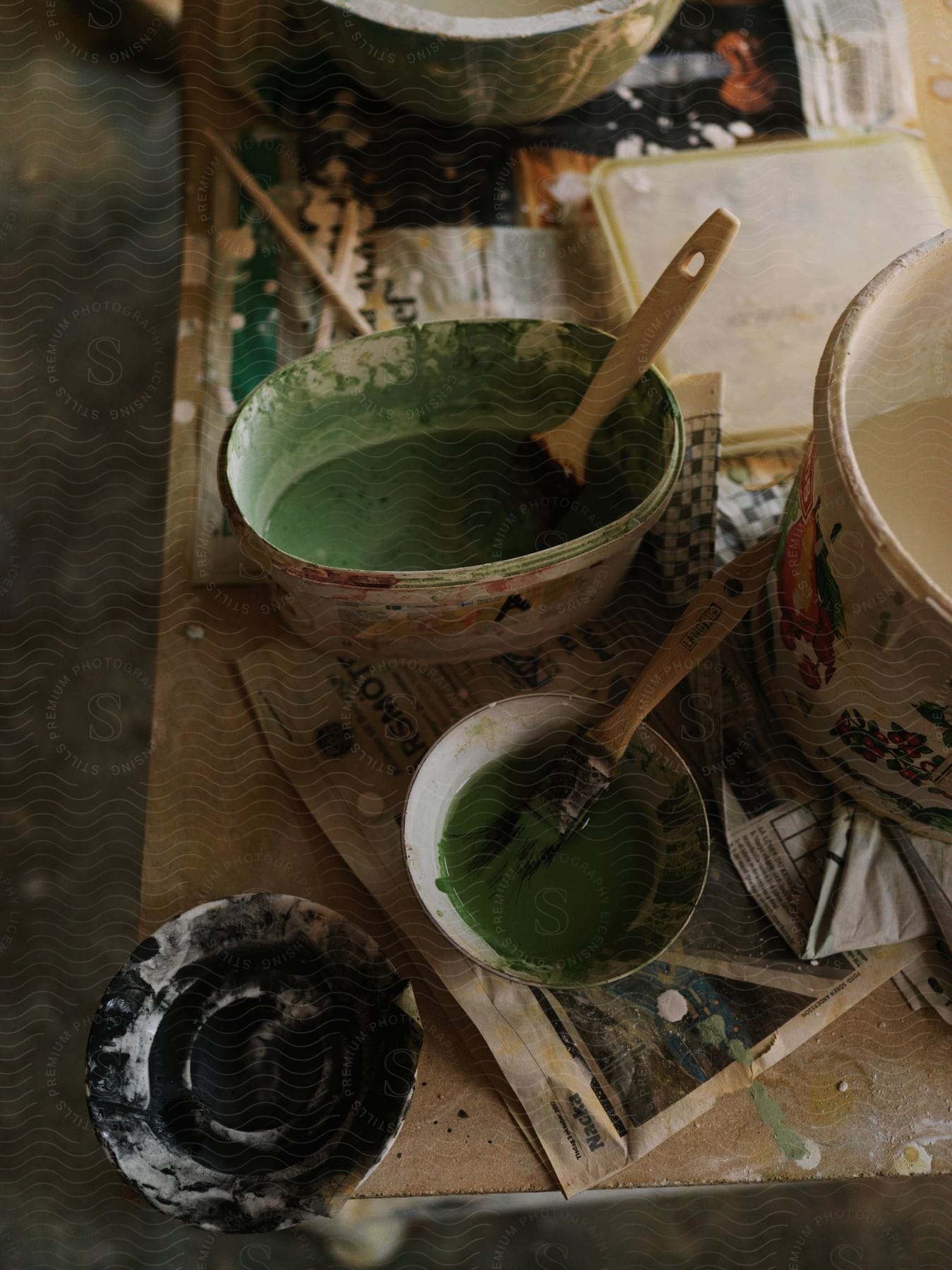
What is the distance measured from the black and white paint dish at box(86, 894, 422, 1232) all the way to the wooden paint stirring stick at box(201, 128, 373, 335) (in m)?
0.41

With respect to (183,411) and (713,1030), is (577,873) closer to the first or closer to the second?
(713,1030)

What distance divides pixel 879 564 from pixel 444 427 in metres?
0.31

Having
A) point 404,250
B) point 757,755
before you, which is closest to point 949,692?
point 757,755

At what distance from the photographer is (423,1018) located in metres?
0.48

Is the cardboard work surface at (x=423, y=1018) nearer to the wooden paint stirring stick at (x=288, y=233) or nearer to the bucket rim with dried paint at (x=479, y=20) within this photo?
the wooden paint stirring stick at (x=288, y=233)

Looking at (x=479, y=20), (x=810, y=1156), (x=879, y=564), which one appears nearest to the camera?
(x=879, y=564)

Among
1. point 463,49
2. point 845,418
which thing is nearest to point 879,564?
point 845,418

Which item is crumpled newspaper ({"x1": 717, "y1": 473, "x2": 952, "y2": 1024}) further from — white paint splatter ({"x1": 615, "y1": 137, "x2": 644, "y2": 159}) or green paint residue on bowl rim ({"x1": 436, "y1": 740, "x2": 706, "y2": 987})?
white paint splatter ({"x1": 615, "y1": 137, "x2": 644, "y2": 159})

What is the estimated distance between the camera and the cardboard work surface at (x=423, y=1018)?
45 centimetres

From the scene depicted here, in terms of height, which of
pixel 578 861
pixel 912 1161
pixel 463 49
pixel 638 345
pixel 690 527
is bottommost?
pixel 912 1161

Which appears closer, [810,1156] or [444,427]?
[810,1156]

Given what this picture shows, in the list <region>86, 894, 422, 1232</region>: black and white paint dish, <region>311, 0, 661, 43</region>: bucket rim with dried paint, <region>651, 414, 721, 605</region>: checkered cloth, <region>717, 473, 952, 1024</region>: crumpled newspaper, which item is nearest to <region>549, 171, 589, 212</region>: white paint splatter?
<region>311, 0, 661, 43</region>: bucket rim with dried paint

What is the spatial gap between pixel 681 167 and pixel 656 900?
21.8 inches

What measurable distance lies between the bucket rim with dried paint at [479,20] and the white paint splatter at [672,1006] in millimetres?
552
